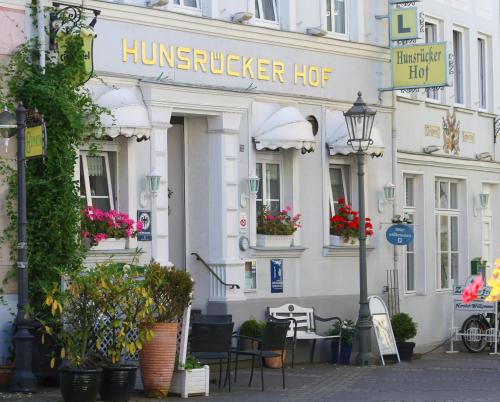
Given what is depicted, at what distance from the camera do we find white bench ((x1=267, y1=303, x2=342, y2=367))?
20.3 meters

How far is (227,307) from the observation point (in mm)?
19547

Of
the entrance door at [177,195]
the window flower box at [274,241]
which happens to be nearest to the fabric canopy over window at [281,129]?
the entrance door at [177,195]

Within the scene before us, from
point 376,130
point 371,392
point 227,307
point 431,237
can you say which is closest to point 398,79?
point 376,130

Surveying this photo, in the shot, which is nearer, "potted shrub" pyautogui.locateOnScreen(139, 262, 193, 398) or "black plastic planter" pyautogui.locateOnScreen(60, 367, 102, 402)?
"black plastic planter" pyautogui.locateOnScreen(60, 367, 102, 402)

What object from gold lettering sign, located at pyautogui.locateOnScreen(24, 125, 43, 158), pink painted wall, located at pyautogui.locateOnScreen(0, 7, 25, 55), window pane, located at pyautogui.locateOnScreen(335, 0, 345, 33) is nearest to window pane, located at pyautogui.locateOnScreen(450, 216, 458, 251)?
window pane, located at pyautogui.locateOnScreen(335, 0, 345, 33)

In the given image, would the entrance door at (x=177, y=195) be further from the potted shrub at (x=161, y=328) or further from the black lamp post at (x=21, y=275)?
the potted shrub at (x=161, y=328)

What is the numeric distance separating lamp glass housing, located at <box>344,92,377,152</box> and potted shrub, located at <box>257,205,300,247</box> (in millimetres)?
1476

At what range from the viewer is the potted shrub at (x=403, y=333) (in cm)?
2162

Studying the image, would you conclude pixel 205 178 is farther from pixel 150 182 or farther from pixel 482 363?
pixel 482 363

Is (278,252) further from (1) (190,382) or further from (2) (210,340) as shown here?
(1) (190,382)

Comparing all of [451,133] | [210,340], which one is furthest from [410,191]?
[210,340]

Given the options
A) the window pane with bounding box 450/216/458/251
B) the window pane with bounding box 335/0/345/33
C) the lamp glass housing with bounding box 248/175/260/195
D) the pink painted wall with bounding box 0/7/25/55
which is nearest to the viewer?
the pink painted wall with bounding box 0/7/25/55

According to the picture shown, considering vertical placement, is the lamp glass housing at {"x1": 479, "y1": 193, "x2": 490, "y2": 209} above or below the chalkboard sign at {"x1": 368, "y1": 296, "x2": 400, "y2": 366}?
above

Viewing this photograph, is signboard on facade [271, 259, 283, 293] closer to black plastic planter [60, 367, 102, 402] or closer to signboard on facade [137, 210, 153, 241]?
signboard on facade [137, 210, 153, 241]
